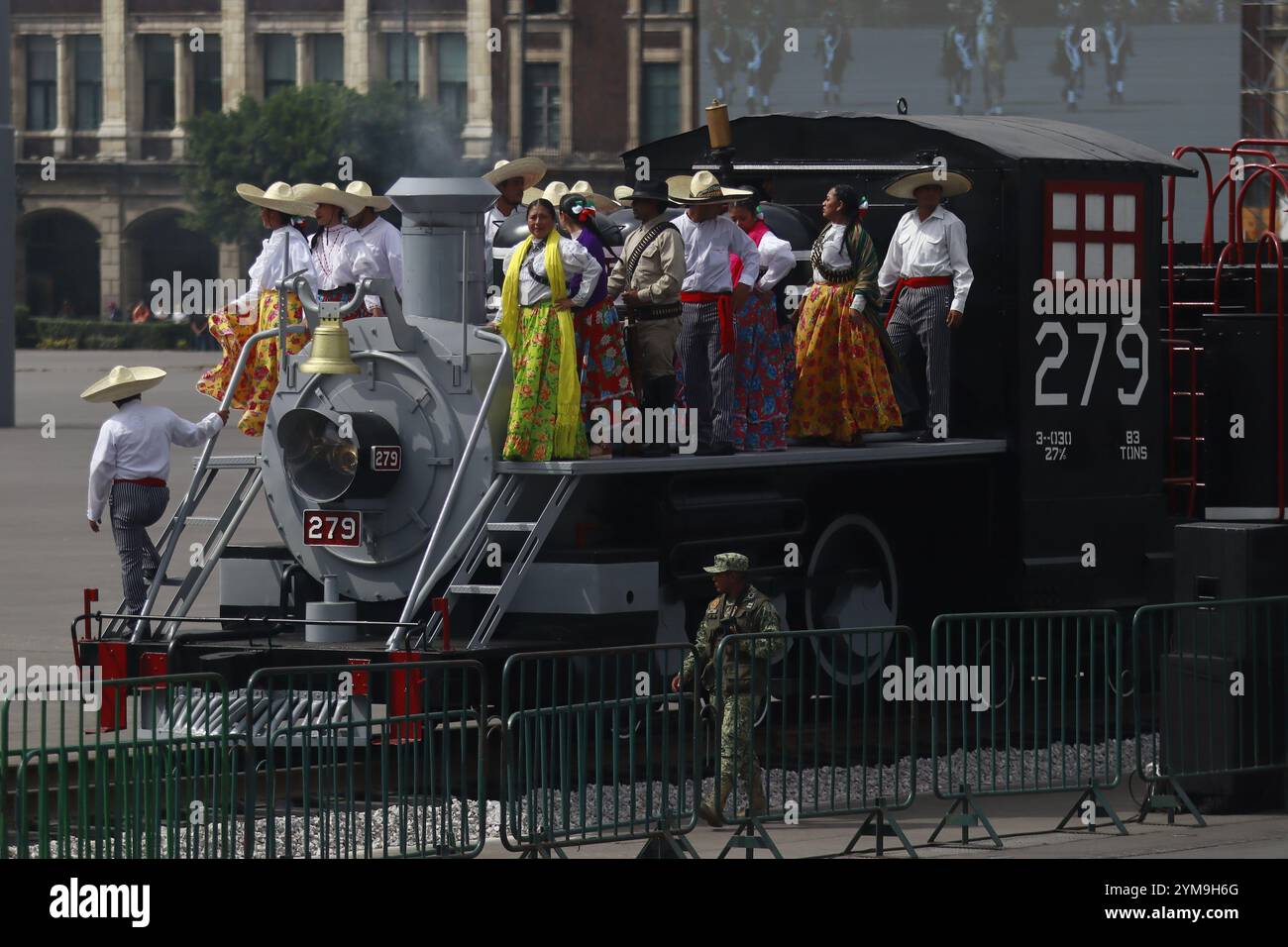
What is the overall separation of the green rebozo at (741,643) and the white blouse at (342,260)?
161 inches

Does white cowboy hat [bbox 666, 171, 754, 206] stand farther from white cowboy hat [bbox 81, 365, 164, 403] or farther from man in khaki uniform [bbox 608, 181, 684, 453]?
white cowboy hat [bbox 81, 365, 164, 403]

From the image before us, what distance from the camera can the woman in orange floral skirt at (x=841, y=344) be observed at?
1441 centimetres

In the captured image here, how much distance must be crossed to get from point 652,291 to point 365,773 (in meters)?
3.57

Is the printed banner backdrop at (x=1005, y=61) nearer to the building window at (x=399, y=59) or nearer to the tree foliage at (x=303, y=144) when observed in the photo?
the tree foliage at (x=303, y=144)

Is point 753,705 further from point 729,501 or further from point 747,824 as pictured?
point 729,501

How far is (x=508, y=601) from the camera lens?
12.5 metres

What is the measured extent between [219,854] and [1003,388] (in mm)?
6518

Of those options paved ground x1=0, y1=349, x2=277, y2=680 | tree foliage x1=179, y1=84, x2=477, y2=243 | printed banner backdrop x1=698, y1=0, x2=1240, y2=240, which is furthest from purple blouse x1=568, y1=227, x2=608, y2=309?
tree foliage x1=179, y1=84, x2=477, y2=243

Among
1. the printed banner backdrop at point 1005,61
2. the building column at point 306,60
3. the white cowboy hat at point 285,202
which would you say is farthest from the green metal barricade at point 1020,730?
the building column at point 306,60

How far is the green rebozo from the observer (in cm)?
1136

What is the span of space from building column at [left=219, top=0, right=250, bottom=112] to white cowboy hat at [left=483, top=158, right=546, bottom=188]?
7078cm

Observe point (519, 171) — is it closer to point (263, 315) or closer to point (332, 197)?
point (332, 197)

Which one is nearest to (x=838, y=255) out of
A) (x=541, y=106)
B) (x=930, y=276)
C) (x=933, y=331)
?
(x=930, y=276)
